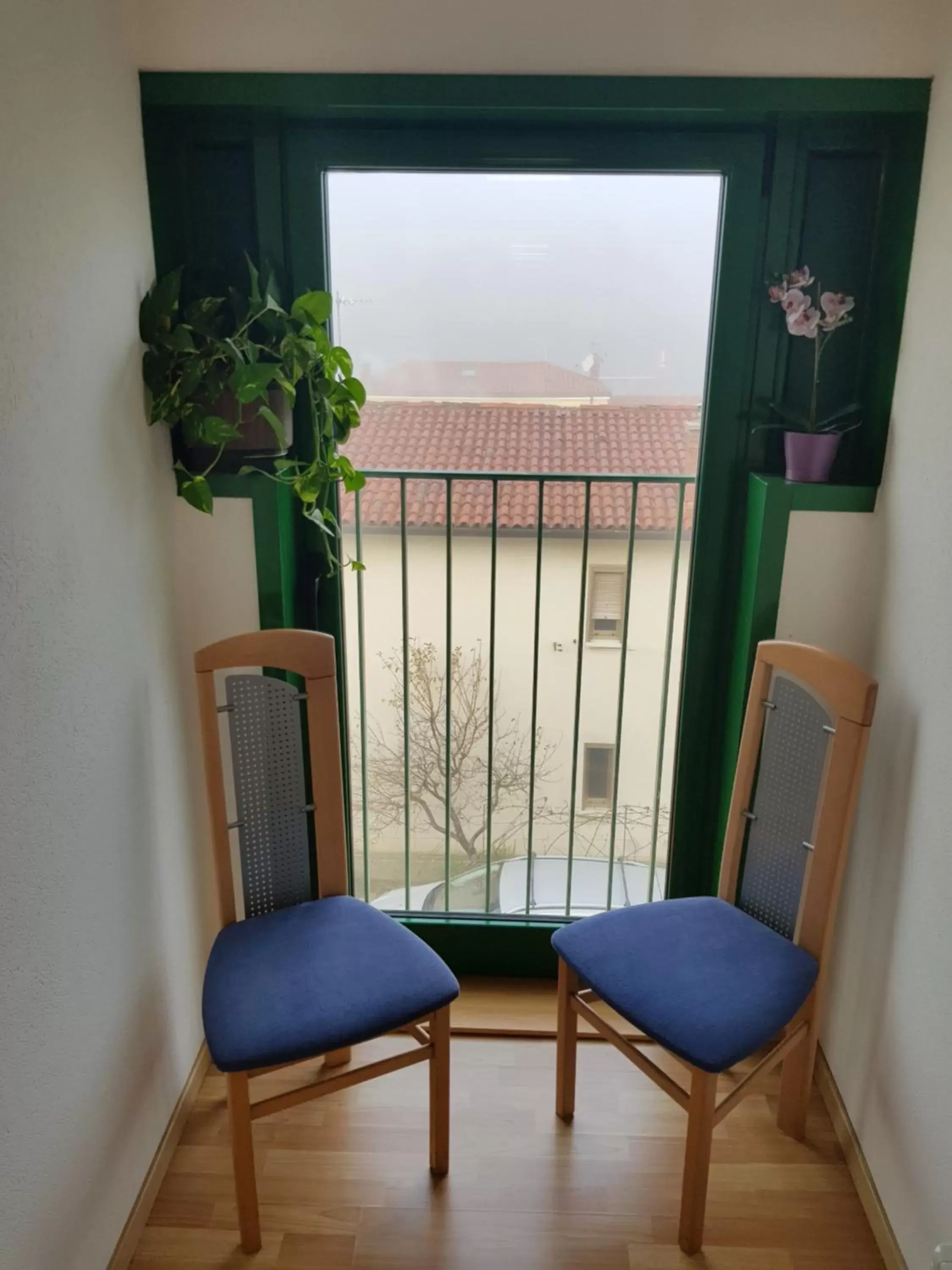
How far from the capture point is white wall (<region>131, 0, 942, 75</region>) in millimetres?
1661

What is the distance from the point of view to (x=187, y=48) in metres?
1.70

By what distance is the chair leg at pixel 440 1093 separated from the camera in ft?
5.63

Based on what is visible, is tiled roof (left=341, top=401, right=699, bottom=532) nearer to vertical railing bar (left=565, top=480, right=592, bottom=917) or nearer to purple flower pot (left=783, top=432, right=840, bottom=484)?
vertical railing bar (left=565, top=480, right=592, bottom=917)

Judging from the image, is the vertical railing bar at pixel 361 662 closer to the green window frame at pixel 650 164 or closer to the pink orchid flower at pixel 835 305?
the green window frame at pixel 650 164

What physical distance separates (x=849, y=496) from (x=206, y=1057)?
1.89m

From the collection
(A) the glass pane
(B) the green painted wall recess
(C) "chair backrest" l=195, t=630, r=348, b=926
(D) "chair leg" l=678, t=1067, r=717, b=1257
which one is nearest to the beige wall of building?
(A) the glass pane

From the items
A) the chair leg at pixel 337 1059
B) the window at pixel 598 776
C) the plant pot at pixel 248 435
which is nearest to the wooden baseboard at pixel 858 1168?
the window at pixel 598 776

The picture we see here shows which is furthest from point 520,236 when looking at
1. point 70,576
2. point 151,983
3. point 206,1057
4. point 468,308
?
point 206,1057

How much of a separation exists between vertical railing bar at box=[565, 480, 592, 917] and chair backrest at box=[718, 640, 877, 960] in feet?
1.60

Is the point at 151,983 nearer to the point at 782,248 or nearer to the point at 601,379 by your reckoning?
the point at 601,379

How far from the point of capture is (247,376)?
64.8 inches

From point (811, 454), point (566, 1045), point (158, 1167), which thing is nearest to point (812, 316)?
point (811, 454)

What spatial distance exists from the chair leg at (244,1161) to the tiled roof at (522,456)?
122 centimetres

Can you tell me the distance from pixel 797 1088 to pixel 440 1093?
741 mm
